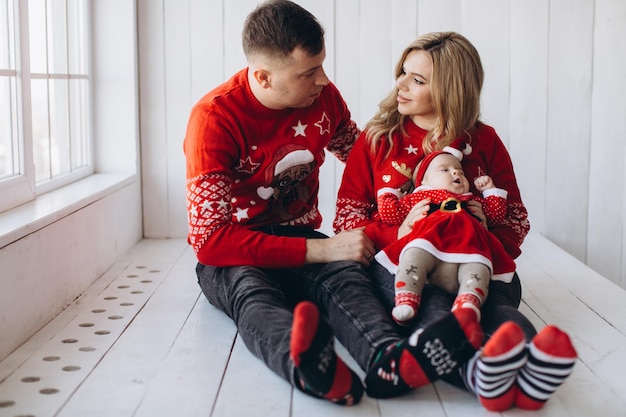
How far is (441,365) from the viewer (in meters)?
1.51

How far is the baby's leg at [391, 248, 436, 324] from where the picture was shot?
1783 mm

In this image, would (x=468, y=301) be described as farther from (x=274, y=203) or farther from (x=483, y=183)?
(x=274, y=203)

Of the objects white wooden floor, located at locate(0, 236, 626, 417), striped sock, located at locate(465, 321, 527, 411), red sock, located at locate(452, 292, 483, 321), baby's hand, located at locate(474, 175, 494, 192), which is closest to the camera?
striped sock, located at locate(465, 321, 527, 411)

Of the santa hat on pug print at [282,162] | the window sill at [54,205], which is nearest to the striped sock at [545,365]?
the santa hat on pug print at [282,162]

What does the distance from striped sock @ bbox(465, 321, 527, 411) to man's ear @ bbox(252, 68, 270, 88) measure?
94 centimetres

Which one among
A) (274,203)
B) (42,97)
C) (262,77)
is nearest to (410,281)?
(274,203)

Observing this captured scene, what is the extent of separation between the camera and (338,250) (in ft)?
6.72

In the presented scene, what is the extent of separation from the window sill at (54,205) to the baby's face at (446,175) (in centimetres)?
102

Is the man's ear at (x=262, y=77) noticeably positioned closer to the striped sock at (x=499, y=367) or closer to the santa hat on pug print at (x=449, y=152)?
the santa hat on pug print at (x=449, y=152)

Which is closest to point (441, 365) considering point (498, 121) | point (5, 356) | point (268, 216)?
point (268, 216)

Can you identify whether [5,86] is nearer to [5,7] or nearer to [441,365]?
[5,7]

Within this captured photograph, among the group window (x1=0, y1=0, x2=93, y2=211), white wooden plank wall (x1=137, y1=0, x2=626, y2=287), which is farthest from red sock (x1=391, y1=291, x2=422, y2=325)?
white wooden plank wall (x1=137, y1=0, x2=626, y2=287)

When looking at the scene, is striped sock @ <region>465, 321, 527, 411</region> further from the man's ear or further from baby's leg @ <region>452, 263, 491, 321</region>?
the man's ear

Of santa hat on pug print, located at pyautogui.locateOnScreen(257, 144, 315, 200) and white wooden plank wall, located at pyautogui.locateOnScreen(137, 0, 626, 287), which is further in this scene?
white wooden plank wall, located at pyautogui.locateOnScreen(137, 0, 626, 287)
